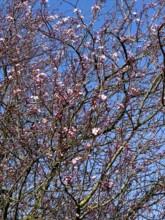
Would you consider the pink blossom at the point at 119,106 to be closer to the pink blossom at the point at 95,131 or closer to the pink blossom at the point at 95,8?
the pink blossom at the point at 95,131

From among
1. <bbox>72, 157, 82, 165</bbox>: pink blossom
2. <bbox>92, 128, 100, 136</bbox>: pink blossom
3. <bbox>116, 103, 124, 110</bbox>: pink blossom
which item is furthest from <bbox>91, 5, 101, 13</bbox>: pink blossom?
<bbox>72, 157, 82, 165</bbox>: pink blossom

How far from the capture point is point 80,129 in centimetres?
599

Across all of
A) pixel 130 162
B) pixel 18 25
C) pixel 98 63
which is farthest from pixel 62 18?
pixel 130 162

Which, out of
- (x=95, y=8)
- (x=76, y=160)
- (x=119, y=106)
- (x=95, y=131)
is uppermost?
(x=95, y=8)

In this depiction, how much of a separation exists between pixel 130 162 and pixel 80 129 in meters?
0.89

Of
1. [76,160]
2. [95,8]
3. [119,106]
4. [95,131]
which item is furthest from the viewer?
[95,8]

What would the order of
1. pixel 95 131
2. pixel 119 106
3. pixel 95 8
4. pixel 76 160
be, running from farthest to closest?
pixel 95 8 < pixel 119 106 < pixel 95 131 < pixel 76 160

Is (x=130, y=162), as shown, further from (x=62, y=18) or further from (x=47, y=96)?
(x=62, y=18)

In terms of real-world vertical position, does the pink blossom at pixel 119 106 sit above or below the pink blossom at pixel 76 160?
above

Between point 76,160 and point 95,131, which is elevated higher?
point 95,131

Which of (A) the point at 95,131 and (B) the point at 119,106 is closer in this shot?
(A) the point at 95,131

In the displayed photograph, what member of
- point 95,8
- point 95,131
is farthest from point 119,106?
point 95,8

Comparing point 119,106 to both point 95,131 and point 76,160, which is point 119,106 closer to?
point 95,131

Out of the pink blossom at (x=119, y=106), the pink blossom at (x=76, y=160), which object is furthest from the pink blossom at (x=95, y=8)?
the pink blossom at (x=76, y=160)
